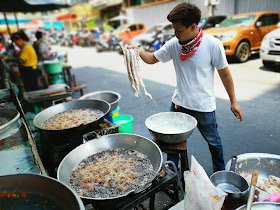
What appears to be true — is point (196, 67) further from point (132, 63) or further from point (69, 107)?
point (69, 107)

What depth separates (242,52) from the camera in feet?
26.9

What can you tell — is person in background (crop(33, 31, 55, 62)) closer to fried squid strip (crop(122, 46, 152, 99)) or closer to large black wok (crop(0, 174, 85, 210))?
fried squid strip (crop(122, 46, 152, 99))

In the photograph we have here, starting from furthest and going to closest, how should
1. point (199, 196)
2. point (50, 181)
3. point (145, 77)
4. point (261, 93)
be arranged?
point (145, 77) → point (261, 93) → point (199, 196) → point (50, 181)

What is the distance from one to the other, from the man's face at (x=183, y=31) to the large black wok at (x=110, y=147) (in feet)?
3.74

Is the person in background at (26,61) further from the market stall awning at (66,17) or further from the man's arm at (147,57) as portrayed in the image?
the market stall awning at (66,17)

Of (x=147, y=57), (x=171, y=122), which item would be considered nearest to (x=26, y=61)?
(x=147, y=57)

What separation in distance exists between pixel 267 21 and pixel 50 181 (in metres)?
11.3

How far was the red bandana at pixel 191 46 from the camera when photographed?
2221mm

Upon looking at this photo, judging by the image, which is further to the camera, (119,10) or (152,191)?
(119,10)

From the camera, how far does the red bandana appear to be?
7.29 feet

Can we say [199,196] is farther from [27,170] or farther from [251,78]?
[251,78]

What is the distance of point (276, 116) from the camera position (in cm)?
439

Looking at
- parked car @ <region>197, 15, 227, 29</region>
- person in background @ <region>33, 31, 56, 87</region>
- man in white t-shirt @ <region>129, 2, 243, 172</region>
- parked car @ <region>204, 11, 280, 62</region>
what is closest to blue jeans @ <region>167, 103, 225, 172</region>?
man in white t-shirt @ <region>129, 2, 243, 172</region>

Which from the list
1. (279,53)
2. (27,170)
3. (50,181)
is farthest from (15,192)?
(279,53)
